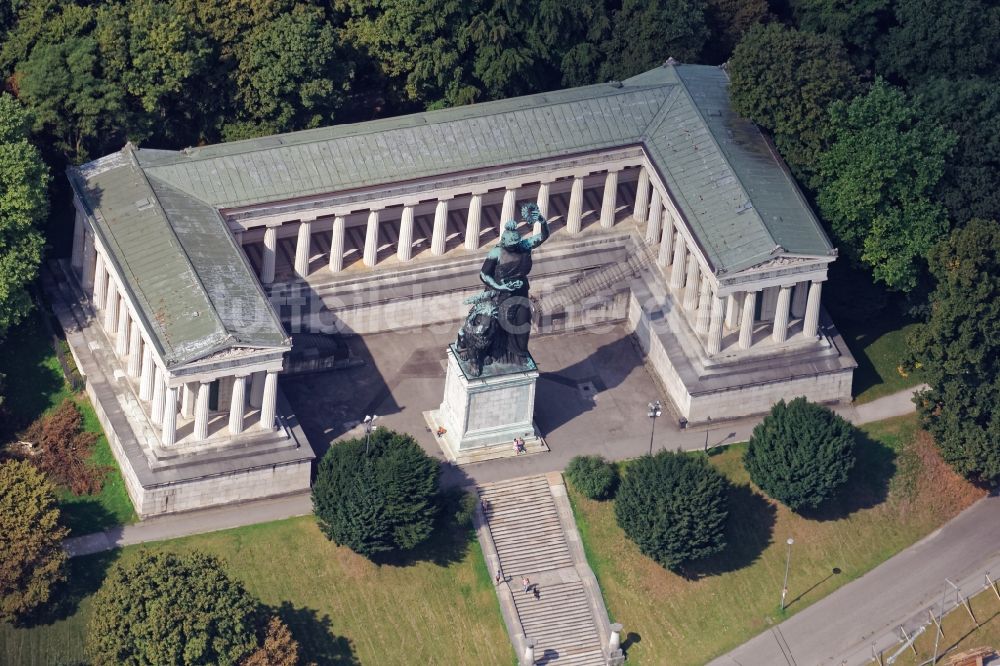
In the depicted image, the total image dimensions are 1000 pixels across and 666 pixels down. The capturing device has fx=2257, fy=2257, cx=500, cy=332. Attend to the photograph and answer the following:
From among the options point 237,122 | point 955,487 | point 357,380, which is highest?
point 237,122

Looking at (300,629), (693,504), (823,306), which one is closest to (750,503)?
(693,504)

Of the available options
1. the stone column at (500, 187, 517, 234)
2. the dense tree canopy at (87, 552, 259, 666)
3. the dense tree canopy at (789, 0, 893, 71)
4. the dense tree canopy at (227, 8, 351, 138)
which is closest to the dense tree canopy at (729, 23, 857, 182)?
the dense tree canopy at (789, 0, 893, 71)

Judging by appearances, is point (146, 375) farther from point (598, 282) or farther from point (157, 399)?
point (598, 282)

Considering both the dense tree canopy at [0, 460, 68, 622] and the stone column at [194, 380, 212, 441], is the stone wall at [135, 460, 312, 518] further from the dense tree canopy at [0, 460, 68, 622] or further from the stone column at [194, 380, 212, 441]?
the dense tree canopy at [0, 460, 68, 622]

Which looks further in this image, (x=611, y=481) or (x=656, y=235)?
(x=656, y=235)

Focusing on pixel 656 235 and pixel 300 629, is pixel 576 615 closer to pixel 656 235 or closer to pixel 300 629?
pixel 300 629

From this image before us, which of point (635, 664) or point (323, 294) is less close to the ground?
point (323, 294)

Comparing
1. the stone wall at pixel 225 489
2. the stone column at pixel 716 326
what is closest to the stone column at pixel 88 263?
the stone wall at pixel 225 489

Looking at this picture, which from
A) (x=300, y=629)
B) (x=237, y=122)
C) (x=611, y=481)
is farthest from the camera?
(x=237, y=122)
